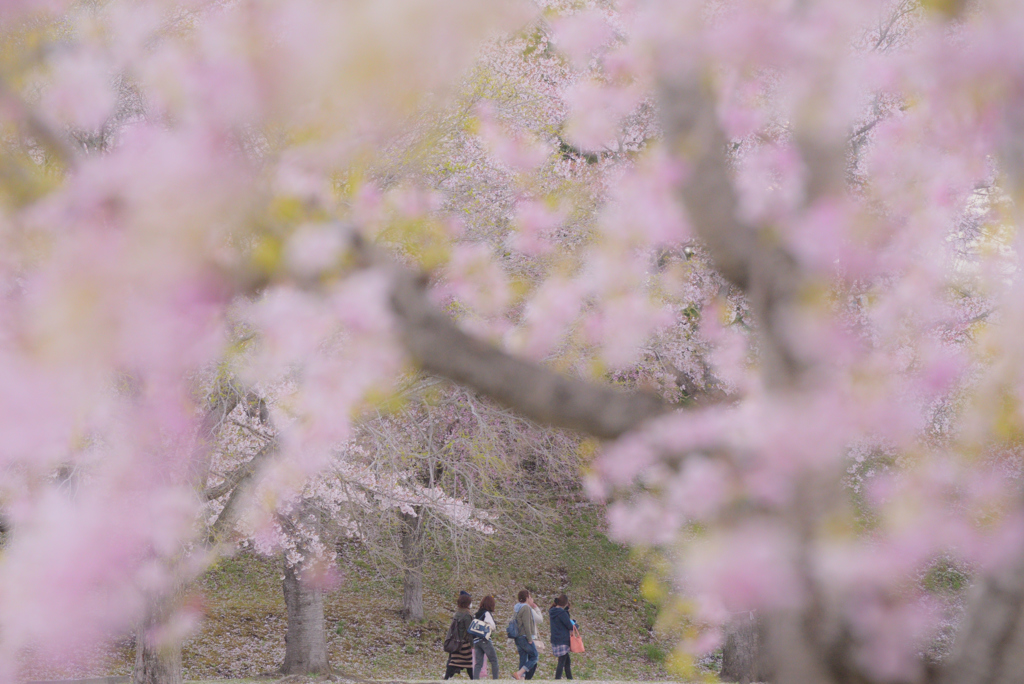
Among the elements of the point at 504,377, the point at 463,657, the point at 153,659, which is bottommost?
the point at 463,657

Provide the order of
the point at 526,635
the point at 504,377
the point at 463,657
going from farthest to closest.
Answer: the point at 526,635, the point at 463,657, the point at 504,377

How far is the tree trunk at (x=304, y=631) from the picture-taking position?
52.1 feet

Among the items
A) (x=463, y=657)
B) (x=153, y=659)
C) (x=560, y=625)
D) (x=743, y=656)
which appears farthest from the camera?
(x=743, y=656)

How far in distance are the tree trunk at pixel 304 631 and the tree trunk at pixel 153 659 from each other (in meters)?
5.61

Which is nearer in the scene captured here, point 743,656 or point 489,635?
point 489,635

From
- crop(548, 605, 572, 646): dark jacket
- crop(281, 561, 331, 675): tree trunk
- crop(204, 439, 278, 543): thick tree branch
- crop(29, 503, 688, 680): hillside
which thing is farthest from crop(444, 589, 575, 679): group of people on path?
crop(204, 439, 278, 543): thick tree branch

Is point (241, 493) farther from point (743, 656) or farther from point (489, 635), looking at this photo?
point (743, 656)

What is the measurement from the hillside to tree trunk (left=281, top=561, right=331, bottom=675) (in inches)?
24.9

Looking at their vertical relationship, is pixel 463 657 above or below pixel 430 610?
below

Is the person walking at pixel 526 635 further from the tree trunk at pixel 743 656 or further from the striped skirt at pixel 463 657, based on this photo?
the tree trunk at pixel 743 656

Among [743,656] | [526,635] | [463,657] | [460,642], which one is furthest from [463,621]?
[743,656]

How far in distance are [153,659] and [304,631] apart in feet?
20.0

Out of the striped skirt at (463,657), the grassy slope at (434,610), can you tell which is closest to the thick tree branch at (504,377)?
the striped skirt at (463,657)

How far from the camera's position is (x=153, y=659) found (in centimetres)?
1010
